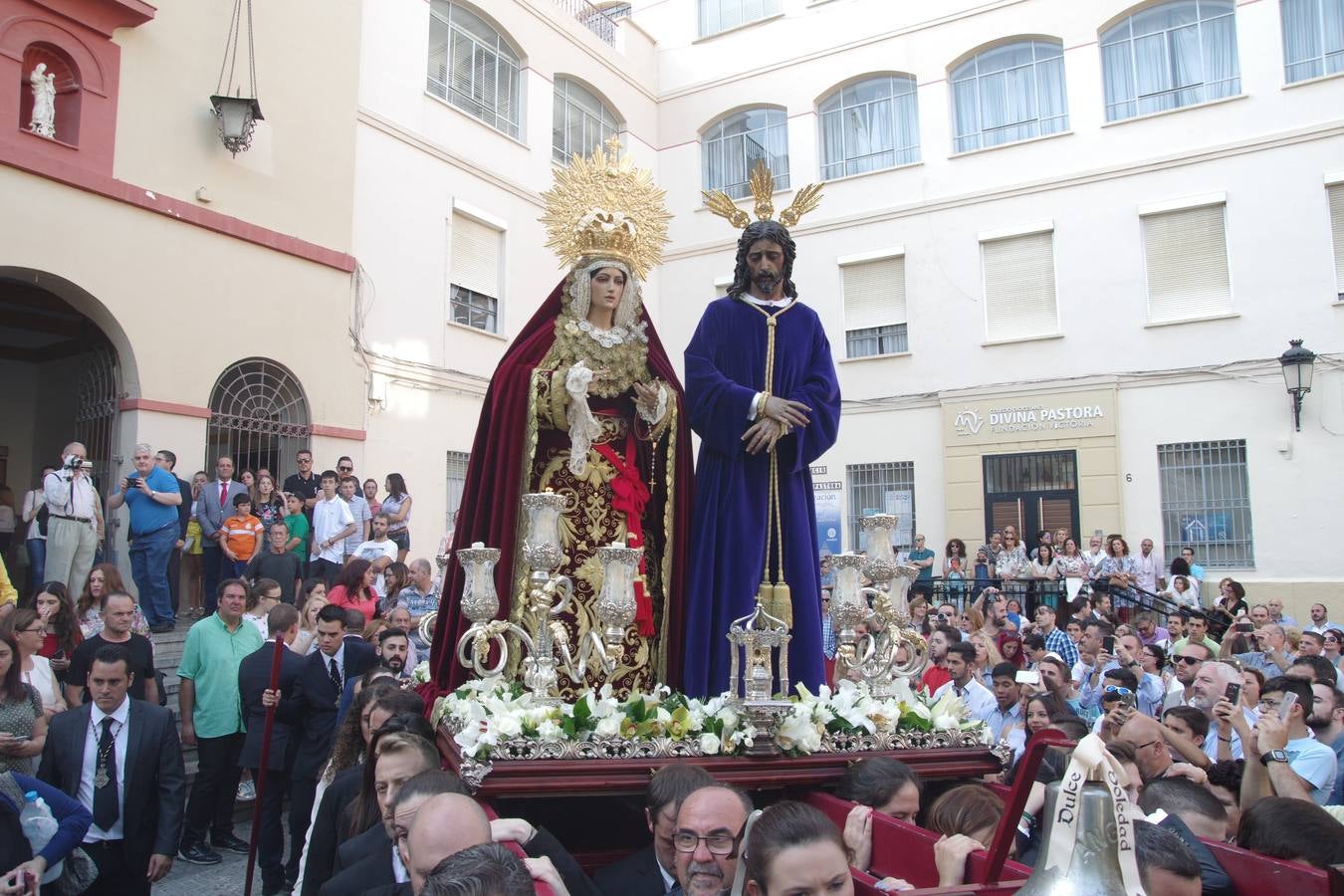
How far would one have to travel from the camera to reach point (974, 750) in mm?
3529

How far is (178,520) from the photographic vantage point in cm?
940

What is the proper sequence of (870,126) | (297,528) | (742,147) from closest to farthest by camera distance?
(297,528) < (870,126) < (742,147)

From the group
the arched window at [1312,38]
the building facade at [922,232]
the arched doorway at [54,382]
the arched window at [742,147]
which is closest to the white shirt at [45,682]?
the arched doorway at [54,382]

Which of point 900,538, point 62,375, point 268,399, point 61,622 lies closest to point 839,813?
point 61,622

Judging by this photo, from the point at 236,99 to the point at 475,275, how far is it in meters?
4.66

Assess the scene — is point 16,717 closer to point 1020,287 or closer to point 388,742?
point 388,742

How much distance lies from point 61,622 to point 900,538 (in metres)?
12.3

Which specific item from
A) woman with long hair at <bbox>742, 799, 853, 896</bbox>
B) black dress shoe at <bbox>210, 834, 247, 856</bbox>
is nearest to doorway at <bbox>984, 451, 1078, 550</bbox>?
black dress shoe at <bbox>210, 834, 247, 856</bbox>

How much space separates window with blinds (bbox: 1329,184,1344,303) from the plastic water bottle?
1488 cm

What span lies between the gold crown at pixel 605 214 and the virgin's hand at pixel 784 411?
939 mm

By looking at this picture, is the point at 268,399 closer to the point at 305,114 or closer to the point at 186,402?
the point at 186,402

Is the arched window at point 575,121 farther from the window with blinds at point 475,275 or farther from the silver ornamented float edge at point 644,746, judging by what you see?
the silver ornamented float edge at point 644,746

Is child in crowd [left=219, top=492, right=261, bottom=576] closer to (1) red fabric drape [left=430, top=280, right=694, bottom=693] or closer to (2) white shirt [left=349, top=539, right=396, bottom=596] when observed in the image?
(2) white shirt [left=349, top=539, right=396, bottom=596]

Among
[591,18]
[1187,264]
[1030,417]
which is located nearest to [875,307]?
[1030,417]
